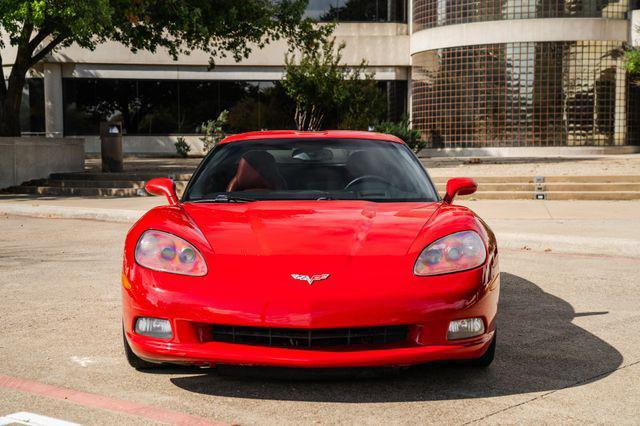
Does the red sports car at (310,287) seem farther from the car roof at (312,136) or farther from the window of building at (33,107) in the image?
the window of building at (33,107)

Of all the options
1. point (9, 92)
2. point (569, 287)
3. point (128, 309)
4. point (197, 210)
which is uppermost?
point (9, 92)

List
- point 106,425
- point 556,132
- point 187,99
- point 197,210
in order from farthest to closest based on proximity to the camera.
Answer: point 187,99
point 556,132
point 197,210
point 106,425

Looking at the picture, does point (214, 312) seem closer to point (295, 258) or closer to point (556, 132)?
point (295, 258)

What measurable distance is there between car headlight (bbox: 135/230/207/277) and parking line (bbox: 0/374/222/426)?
0.68 metres

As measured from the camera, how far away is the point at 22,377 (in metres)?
4.72

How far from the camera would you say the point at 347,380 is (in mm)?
4430

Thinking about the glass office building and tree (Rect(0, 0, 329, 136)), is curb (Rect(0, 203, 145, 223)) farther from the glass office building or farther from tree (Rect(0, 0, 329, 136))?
the glass office building

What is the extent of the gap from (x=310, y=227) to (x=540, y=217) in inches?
382

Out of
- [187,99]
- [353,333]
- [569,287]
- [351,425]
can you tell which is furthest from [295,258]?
[187,99]

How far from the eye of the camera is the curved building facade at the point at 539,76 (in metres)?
35.2

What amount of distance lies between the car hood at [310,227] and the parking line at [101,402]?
84 centimetres

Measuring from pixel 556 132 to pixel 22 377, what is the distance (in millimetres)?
32786

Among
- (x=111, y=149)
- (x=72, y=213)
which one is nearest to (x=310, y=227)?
(x=72, y=213)

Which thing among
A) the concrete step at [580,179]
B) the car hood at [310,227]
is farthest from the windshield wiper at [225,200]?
the concrete step at [580,179]
